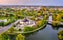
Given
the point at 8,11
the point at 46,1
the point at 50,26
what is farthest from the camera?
the point at 46,1

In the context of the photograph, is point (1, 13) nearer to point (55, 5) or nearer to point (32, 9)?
point (32, 9)

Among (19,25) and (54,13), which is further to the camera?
(54,13)

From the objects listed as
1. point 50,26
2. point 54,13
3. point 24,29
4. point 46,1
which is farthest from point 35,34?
point 46,1

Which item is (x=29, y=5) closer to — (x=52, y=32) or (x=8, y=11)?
(x=8, y=11)

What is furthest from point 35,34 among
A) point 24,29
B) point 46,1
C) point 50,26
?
point 46,1

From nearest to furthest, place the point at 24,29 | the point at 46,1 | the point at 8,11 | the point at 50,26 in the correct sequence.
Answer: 1. the point at 24,29
2. the point at 50,26
3. the point at 8,11
4. the point at 46,1

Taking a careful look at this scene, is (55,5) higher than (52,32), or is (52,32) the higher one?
(55,5)
